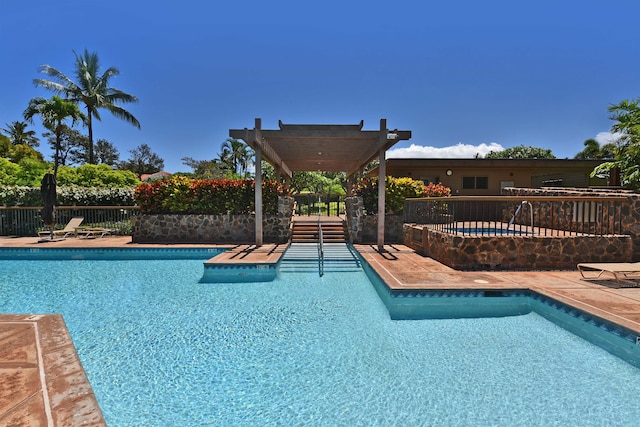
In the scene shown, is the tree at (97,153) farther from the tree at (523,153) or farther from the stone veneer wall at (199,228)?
Answer: the tree at (523,153)

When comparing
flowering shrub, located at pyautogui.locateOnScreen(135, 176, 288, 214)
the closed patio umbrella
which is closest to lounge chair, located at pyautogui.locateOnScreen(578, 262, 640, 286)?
flowering shrub, located at pyautogui.locateOnScreen(135, 176, 288, 214)

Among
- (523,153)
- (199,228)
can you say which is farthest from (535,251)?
(523,153)

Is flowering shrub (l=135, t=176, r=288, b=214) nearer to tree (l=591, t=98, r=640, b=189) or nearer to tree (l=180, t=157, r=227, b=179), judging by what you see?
tree (l=591, t=98, r=640, b=189)

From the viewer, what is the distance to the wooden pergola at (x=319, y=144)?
975 centimetres

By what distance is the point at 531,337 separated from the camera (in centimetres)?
459

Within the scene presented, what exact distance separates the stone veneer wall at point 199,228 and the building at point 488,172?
29.5 feet

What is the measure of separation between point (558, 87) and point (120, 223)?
1162 inches

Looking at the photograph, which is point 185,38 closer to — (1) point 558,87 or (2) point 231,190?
(2) point 231,190

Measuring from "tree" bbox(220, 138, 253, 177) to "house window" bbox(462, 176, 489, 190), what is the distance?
32.0 metres

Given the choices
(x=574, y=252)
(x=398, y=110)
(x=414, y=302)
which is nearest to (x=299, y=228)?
(x=414, y=302)

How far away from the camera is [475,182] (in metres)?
18.8

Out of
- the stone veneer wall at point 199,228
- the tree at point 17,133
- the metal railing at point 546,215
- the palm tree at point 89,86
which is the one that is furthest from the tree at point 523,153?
the tree at point 17,133

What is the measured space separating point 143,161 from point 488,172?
5986 cm

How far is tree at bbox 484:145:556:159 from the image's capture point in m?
51.4
